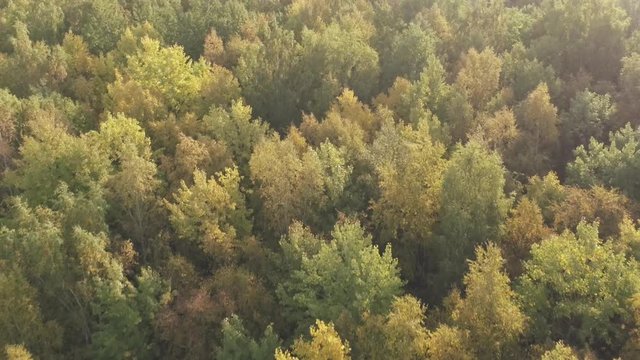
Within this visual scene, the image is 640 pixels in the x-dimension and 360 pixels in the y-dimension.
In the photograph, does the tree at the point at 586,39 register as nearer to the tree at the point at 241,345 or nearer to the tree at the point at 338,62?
the tree at the point at 338,62

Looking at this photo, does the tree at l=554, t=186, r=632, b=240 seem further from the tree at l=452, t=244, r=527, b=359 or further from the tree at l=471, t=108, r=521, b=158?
the tree at l=452, t=244, r=527, b=359

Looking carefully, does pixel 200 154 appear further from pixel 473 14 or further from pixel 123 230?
pixel 473 14

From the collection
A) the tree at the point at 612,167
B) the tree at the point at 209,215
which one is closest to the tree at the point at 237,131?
the tree at the point at 209,215

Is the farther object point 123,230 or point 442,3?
point 442,3

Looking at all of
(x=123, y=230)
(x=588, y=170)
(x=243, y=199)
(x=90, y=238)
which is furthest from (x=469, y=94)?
(x=90, y=238)

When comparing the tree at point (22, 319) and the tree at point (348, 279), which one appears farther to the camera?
the tree at point (348, 279)

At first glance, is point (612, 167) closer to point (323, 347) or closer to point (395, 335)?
point (395, 335)
